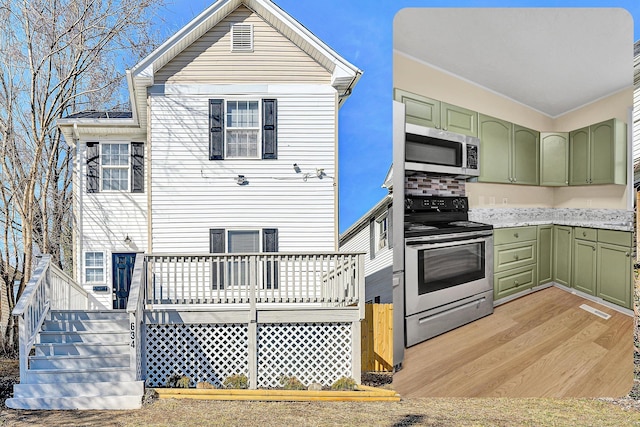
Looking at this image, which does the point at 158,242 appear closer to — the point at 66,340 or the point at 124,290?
the point at 124,290

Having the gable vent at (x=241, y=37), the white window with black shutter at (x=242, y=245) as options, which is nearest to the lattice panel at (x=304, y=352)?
the white window with black shutter at (x=242, y=245)

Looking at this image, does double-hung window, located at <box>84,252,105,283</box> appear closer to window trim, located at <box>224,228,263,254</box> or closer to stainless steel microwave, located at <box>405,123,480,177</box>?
window trim, located at <box>224,228,263,254</box>

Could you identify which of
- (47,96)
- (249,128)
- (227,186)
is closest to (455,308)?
(227,186)

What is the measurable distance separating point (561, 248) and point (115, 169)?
8.88ft

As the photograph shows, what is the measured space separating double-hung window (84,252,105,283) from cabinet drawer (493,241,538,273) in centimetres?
244

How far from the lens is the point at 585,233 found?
45.5 inches

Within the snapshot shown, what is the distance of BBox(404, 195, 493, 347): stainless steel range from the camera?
1120 millimetres

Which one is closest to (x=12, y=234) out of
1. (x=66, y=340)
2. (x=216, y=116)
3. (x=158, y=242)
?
(x=66, y=340)

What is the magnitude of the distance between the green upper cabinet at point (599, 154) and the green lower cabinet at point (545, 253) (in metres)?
0.21

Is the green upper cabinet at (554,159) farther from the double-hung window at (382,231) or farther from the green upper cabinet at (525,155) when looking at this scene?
the double-hung window at (382,231)

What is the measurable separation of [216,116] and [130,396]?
202 cm

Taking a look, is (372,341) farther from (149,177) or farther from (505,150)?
(149,177)

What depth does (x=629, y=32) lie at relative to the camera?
1269 mm

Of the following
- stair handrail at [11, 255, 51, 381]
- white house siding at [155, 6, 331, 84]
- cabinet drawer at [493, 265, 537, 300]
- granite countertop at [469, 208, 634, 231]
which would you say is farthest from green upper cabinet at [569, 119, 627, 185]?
stair handrail at [11, 255, 51, 381]
